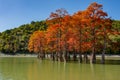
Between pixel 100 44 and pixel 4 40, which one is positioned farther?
pixel 4 40

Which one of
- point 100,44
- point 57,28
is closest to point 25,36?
point 57,28

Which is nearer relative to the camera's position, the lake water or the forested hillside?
the lake water

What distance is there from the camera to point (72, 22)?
133 feet

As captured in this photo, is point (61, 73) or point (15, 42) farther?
point (15, 42)

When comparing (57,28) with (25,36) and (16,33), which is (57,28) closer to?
(25,36)

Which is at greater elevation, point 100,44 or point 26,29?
point 26,29

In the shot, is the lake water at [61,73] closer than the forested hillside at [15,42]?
Yes

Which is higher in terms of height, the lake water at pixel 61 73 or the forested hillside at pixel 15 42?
the forested hillside at pixel 15 42

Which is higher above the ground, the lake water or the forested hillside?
the forested hillside

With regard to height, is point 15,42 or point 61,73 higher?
point 15,42

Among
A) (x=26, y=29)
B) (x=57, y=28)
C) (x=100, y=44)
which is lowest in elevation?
(x=100, y=44)

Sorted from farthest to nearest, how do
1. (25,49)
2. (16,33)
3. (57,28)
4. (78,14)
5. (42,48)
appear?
(16,33) → (25,49) → (42,48) → (57,28) → (78,14)

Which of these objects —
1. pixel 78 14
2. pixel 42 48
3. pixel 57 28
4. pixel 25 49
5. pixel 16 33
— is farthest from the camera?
pixel 16 33

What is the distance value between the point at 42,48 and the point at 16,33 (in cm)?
5479
